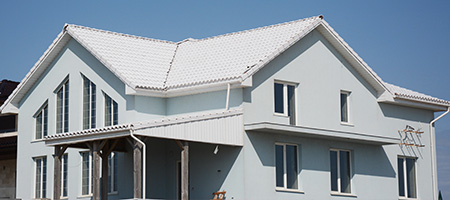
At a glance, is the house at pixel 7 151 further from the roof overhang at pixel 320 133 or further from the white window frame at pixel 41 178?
the roof overhang at pixel 320 133

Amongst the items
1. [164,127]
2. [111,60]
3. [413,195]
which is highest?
[111,60]

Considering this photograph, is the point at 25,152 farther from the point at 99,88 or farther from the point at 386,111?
the point at 386,111

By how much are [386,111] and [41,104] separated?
14608 mm

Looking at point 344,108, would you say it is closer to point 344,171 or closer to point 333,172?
point 344,171

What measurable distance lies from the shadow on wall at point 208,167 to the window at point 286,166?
2.07m

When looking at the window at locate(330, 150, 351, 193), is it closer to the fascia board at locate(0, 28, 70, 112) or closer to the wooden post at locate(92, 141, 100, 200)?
the wooden post at locate(92, 141, 100, 200)

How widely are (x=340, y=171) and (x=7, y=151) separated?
16.2m

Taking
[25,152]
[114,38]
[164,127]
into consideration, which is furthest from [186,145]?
[25,152]

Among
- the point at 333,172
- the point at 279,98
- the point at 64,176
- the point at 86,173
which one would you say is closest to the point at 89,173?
the point at 86,173

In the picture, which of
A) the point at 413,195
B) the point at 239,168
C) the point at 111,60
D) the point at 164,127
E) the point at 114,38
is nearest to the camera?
the point at 164,127

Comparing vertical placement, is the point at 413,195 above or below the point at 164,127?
below

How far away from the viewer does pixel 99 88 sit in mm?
33375

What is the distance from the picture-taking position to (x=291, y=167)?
3219 cm

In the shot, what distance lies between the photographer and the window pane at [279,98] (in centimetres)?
3197
